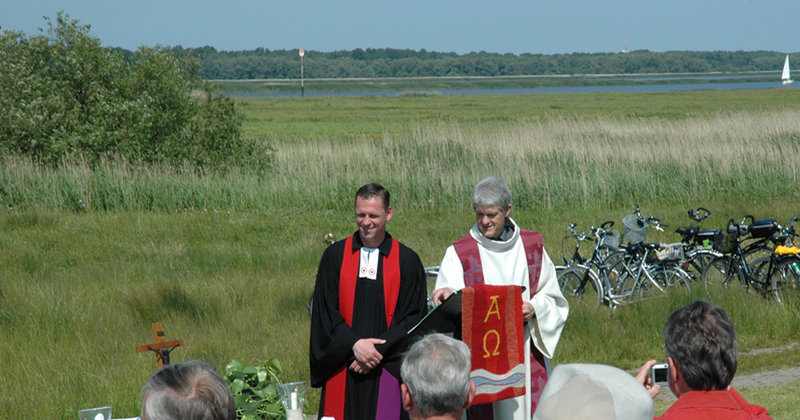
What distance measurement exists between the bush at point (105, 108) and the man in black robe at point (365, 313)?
15.4m

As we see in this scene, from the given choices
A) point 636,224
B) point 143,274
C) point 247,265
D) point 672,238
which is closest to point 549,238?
point 672,238

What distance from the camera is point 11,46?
20.3 meters

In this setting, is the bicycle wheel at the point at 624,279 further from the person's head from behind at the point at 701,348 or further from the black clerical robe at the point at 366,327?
the person's head from behind at the point at 701,348

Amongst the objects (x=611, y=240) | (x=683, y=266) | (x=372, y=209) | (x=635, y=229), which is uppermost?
(x=372, y=209)

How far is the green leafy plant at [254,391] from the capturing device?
4.11m

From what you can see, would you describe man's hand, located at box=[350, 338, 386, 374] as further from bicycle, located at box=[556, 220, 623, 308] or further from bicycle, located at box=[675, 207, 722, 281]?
bicycle, located at box=[675, 207, 722, 281]

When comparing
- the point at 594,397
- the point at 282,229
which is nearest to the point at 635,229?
the point at 282,229

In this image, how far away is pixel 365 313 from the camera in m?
4.87

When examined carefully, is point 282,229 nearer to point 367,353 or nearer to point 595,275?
point 595,275

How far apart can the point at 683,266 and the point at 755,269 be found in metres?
0.95

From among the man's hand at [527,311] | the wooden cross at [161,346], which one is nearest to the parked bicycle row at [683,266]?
the man's hand at [527,311]

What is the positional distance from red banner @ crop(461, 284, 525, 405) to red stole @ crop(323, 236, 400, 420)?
1.48ft

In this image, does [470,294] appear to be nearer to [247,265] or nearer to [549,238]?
[247,265]

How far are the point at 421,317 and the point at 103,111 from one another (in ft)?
53.3
